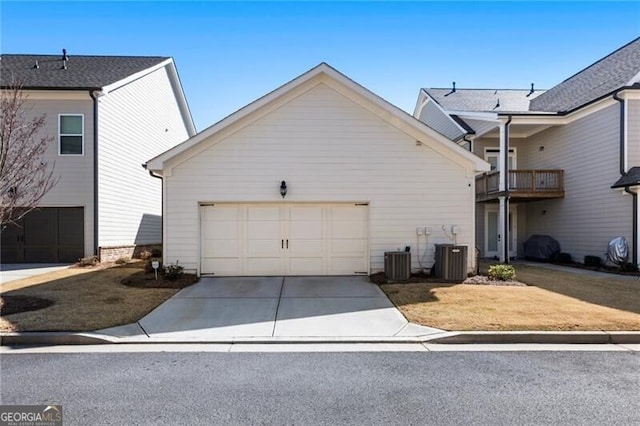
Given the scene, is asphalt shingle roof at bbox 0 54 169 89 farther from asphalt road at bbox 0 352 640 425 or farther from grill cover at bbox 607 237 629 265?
grill cover at bbox 607 237 629 265

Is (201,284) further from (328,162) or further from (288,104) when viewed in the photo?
(288,104)

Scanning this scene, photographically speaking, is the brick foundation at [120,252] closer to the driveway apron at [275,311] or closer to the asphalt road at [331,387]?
the driveway apron at [275,311]

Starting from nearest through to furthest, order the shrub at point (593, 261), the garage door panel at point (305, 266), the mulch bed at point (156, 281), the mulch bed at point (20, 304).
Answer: the mulch bed at point (20, 304), the mulch bed at point (156, 281), the garage door panel at point (305, 266), the shrub at point (593, 261)

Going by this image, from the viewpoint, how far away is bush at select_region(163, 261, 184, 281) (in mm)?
10859

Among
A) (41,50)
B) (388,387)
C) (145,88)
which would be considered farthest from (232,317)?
(41,50)

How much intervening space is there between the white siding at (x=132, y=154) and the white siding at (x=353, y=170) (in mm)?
6231

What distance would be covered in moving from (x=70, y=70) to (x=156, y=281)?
1085cm

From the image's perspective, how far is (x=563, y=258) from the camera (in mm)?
16844

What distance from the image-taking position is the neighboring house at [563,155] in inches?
557

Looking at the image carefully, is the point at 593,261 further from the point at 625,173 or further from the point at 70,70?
the point at 70,70

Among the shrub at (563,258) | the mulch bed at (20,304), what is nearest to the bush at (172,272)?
the mulch bed at (20,304)

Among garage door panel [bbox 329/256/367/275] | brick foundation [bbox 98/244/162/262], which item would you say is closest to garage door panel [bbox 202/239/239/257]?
garage door panel [bbox 329/256/367/275]

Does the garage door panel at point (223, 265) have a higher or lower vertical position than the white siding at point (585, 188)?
lower

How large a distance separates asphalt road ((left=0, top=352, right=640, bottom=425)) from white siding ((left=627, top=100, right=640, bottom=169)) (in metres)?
11.0
